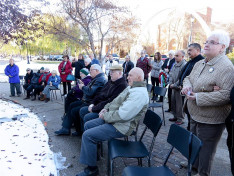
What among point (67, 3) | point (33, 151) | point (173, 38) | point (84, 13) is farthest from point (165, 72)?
point (173, 38)

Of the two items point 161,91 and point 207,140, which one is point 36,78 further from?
point 207,140

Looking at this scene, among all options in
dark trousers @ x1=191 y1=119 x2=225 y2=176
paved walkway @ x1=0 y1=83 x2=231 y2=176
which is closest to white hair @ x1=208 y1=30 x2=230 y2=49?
dark trousers @ x1=191 y1=119 x2=225 y2=176

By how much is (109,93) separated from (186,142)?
1.83m

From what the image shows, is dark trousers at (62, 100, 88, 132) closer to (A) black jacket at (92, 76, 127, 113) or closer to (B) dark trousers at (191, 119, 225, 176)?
(A) black jacket at (92, 76, 127, 113)

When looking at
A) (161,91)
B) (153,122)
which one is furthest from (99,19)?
(153,122)

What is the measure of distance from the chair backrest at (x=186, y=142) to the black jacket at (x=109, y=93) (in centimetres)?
140

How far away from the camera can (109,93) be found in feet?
11.5

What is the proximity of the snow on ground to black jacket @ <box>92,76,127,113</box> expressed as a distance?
1161mm

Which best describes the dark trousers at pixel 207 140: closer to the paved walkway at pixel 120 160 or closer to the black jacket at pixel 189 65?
the paved walkway at pixel 120 160

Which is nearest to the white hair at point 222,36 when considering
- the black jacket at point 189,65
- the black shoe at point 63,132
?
the black jacket at point 189,65

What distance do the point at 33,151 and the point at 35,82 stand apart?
528 centimetres

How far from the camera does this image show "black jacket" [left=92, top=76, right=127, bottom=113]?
3.38 metres

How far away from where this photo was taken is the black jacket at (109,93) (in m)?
3.38

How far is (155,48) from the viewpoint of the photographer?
1662 inches
